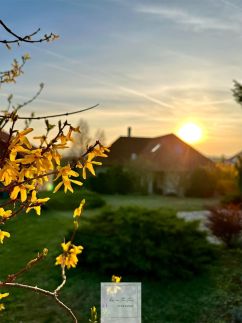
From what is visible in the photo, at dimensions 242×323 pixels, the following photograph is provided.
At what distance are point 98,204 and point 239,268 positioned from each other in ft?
40.9

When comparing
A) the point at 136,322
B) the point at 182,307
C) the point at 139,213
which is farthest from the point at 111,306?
the point at 139,213

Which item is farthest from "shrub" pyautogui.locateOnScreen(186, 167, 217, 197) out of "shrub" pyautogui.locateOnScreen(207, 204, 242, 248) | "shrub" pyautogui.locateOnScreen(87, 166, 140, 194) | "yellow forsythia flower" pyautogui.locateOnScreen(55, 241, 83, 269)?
"yellow forsythia flower" pyautogui.locateOnScreen(55, 241, 83, 269)

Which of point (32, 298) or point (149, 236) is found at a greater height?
point (149, 236)

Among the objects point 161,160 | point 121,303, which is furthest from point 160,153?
point 121,303

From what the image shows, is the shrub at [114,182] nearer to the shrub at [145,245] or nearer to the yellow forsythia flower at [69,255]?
the shrub at [145,245]

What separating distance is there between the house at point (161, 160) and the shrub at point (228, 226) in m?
17.3

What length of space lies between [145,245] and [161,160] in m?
24.7

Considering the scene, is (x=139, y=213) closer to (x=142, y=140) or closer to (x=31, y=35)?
(x=31, y=35)

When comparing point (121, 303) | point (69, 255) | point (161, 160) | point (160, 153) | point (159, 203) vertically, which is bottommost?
point (159, 203)

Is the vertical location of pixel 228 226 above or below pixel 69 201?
above

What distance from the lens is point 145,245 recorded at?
8273 mm

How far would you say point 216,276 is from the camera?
8375mm

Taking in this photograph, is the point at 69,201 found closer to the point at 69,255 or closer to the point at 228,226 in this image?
the point at 228,226

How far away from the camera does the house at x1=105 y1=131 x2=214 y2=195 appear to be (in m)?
28.9
